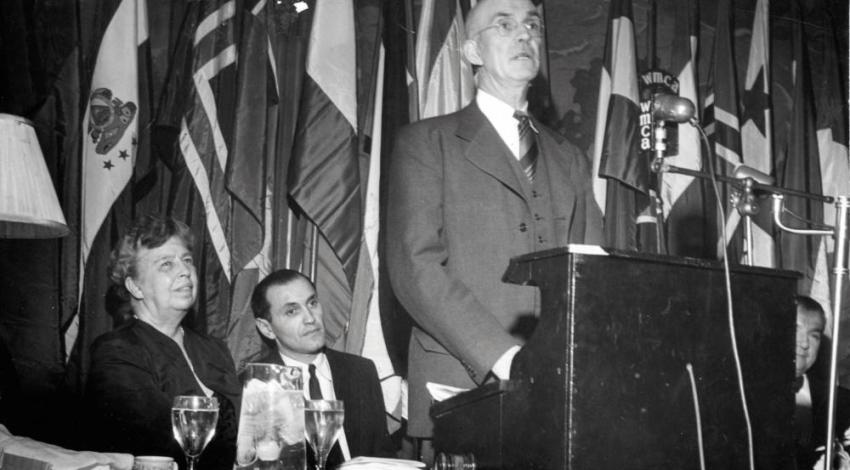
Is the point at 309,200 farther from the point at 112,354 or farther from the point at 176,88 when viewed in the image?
the point at 112,354

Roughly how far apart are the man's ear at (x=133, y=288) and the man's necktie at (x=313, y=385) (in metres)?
0.75

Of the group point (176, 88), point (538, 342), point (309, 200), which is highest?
point (176, 88)

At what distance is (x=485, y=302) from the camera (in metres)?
2.41

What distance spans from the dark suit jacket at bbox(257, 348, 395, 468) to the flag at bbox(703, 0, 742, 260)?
2.03m

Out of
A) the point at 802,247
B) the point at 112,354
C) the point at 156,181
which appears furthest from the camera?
the point at 802,247

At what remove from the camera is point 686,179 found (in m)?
4.93

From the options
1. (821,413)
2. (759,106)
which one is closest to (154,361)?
(821,413)

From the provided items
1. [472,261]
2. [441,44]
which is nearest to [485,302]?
[472,261]

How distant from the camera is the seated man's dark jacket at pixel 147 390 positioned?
10.1 feet

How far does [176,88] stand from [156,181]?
0.45 metres

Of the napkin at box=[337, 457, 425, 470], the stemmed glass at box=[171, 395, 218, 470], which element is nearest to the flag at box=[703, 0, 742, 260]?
the napkin at box=[337, 457, 425, 470]

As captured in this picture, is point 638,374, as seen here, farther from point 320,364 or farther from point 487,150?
point 320,364

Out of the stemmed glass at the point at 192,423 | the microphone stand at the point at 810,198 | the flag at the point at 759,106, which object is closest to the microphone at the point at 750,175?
the microphone stand at the point at 810,198

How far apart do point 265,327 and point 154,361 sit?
82 centimetres
